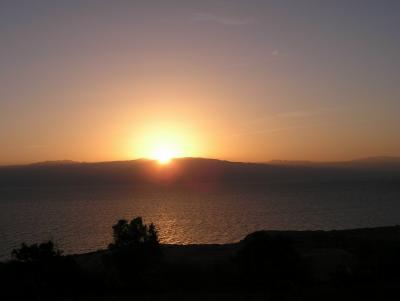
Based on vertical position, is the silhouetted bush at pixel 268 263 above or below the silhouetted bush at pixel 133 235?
below

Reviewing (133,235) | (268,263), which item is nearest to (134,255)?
(133,235)

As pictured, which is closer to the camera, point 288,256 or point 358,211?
point 288,256

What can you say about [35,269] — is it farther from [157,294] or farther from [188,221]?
[188,221]

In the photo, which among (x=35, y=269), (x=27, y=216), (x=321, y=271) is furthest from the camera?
(x=27, y=216)

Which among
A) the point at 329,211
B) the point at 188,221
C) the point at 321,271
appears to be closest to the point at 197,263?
the point at 321,271

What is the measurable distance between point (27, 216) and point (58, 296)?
93.4 meters

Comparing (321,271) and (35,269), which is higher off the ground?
(35,269)

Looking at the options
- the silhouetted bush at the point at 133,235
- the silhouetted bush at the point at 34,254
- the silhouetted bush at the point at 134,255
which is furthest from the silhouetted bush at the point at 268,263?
the silhouetted bush at the point at 34,254

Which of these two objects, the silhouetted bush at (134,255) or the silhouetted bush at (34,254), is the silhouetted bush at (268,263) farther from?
the silhouetted bush at (34,254)

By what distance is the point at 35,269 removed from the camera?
2227 cm

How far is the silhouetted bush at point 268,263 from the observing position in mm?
22734

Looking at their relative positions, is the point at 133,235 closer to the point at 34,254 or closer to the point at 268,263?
the point at 34,254

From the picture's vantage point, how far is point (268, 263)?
23000 mm

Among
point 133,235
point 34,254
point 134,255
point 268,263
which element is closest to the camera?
point 34,254
